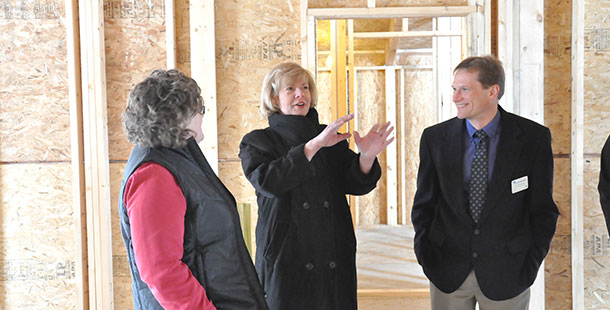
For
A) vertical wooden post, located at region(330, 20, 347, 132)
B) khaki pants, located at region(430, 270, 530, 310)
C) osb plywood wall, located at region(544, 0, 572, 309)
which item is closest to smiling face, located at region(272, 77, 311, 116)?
khaki pants, located at region(430, 270, 530, 310)

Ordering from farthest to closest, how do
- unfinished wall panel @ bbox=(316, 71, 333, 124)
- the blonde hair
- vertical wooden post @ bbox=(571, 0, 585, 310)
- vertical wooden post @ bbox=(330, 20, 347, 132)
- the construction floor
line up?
unfinished wall panel @ bbox=(316, 71, 333, 124)
vertical wooden post @ bbox=(330, 20, 347, 132)
the construction floor
vertical wooden post @ bbox=(571, 0, 585, 310)
the blonde hair

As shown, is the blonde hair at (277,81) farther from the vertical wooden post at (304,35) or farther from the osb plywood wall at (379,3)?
the osb plywood wall at (379,3)

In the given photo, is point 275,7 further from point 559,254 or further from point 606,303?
point 606,303

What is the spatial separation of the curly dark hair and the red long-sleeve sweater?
0.08m

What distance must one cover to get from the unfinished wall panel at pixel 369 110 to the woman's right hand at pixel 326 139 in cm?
→ 622

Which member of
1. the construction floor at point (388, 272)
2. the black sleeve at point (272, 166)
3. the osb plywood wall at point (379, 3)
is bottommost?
the construction floor at point (388, 272)

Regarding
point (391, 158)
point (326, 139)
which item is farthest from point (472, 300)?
point (391, 158)

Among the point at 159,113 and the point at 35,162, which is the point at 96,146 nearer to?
the point at 35,162

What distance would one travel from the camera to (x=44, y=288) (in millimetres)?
3723

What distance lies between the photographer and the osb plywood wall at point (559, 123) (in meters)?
3.44

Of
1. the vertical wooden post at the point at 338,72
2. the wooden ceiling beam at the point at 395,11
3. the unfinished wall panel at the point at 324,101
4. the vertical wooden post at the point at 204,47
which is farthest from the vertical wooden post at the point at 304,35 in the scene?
the unfinished wall panel at the point at 324,101

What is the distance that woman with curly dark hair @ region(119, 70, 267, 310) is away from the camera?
1.39 meters

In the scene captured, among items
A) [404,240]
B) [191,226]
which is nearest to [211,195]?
[191,226]

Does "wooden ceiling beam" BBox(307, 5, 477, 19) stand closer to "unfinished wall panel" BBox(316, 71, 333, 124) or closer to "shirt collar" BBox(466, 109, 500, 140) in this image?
"shirt collar" BBox(466, 109, 500, 140)
